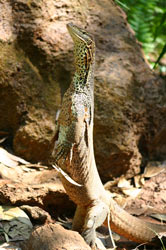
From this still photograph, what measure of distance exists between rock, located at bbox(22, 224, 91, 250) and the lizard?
345 millimetres

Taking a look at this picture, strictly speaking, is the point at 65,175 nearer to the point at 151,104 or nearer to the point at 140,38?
the point at 151,104

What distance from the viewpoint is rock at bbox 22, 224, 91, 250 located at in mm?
3154

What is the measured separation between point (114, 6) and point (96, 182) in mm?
3526

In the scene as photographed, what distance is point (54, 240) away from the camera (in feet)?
10.5

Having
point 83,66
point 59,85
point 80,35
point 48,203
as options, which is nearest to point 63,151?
point 83,66

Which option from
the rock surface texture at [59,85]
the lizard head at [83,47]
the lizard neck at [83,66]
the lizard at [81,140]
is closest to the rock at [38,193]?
the rock surface texture at [59,85]

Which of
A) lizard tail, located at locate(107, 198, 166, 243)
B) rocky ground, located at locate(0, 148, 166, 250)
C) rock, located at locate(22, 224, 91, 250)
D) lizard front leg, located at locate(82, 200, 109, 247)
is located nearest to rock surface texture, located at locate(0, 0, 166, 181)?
rocky ground, located at locate(0, 148, 166, 250)

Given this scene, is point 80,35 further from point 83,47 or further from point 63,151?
point 63,151

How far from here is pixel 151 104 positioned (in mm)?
5543

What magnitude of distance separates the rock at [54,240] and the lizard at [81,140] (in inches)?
13.6

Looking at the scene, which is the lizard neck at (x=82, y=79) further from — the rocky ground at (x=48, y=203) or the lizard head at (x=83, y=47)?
the rocky ground at (x=48, y=203)

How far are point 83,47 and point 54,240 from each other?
206 centimetres

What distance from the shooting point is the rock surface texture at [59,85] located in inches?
197

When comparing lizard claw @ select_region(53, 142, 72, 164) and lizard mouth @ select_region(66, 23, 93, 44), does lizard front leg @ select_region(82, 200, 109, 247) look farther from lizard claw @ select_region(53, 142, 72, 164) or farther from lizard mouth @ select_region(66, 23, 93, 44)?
lizard mouth @ select_region(66, 23, 93, 44)
